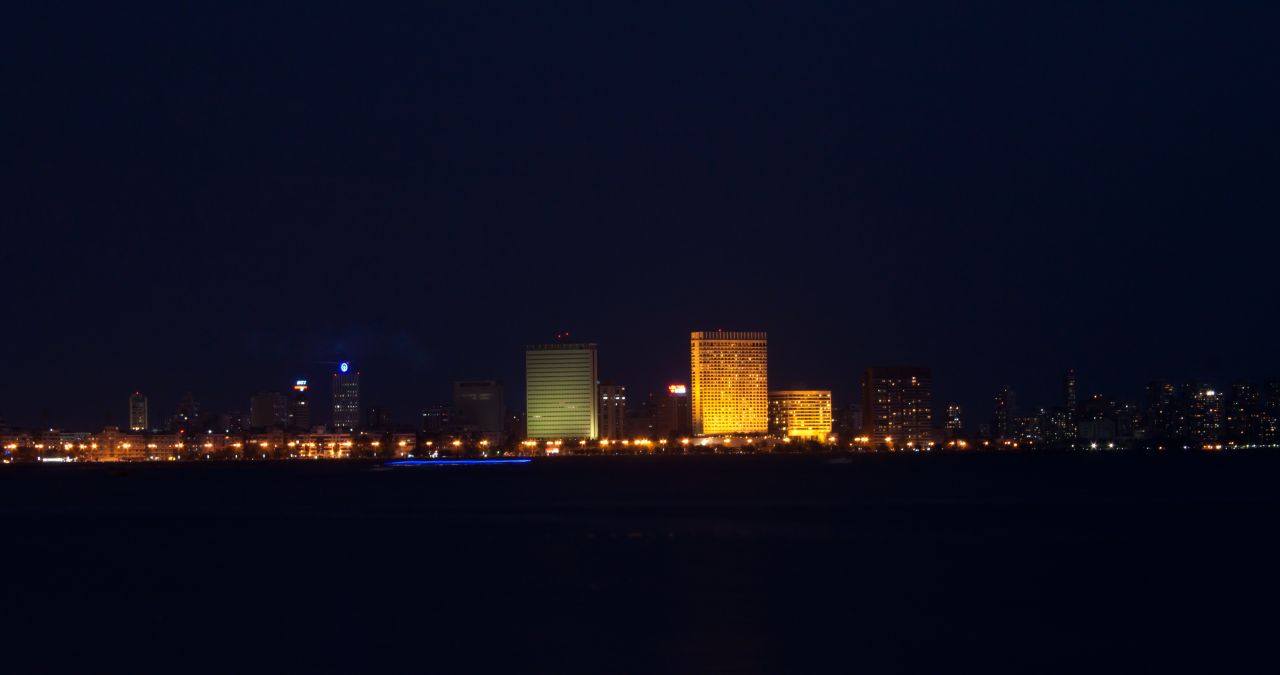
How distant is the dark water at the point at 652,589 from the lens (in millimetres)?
30844

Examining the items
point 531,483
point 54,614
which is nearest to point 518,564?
A: point 54,614

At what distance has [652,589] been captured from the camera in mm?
41875

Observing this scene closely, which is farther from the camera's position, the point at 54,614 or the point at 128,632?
the point at 54,614

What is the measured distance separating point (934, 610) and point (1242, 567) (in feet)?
52.8

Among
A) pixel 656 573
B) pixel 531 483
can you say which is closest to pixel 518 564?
pixel 656 573

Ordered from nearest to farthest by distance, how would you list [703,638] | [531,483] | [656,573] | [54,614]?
[703,638] < [54,614] < [656,573] < [531,483]

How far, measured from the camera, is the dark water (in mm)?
30844

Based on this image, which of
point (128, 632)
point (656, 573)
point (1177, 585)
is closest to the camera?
point (128, 632)

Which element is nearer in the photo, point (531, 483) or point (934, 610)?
point (934, 610)

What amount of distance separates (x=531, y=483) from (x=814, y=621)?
335 ft

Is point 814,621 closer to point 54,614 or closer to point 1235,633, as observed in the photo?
point 1235,633

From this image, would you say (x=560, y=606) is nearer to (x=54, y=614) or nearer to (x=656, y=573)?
(x=656, y=573)

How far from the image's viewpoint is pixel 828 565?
48094 millimetres

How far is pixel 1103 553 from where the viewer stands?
52.6 meters
